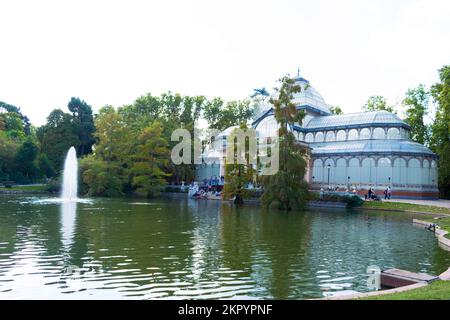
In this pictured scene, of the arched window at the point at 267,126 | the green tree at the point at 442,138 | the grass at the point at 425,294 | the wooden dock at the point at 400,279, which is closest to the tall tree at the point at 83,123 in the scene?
the arched window at the point at 267,126

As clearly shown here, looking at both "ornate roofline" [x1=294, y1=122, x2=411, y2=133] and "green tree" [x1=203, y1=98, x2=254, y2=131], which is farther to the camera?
"green tree" [x1=203, y1=98, x2=254, y2=131]

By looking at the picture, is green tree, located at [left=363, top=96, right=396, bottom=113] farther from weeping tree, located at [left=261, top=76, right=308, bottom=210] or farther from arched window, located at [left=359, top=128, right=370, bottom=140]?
weeping tree, located at [left=261, top=76, right=308, bottom=210]

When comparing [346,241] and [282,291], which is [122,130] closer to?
[346,241]

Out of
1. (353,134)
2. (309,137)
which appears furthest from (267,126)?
(353,134)

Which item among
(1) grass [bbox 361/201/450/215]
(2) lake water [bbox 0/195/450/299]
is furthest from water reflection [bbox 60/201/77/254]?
(1) grass [bbox 361/201/450/215]

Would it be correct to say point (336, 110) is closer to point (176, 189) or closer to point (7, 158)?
point (176, 189)

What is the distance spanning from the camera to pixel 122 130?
183 feet

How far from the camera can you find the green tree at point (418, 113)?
59781mm

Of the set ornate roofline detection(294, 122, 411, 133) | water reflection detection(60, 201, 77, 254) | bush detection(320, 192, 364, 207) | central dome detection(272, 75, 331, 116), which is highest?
central dome detection(272, 75, 331, 116)

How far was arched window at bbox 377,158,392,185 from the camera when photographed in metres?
49.6

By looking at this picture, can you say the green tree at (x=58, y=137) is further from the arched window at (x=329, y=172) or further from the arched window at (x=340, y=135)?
the arched window at (x=340, y=135)

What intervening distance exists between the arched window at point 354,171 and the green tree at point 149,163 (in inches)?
905

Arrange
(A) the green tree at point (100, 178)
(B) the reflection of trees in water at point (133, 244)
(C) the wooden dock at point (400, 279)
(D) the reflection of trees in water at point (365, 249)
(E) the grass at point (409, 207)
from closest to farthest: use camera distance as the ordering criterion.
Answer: (C) the wooden dock at point (400, 279), (B) the reflection of trees in water at point (133, 244), (D) the reflection of trees in water at point (365, 249), (E) the grass at point (409, 207), (A) the green tree at point (100, 178)
